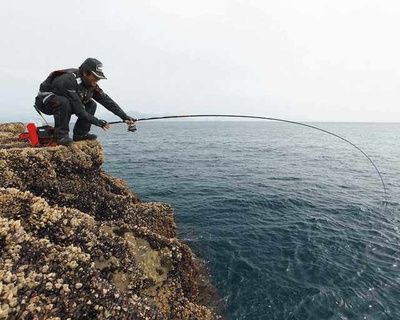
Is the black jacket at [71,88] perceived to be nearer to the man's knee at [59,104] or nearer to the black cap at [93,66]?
the man's knee at [59,104]

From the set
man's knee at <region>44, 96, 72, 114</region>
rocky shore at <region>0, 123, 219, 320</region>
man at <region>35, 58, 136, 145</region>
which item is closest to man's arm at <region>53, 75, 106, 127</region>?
man at <region>35, 58, 136, 145</region>

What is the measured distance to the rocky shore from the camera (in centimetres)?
632

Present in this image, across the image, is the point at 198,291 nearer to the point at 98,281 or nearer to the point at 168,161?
the point at 98,281

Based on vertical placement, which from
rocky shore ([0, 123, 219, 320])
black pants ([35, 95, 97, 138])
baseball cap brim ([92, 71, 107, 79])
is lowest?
rocky shore ([0, 123, 219, 320])

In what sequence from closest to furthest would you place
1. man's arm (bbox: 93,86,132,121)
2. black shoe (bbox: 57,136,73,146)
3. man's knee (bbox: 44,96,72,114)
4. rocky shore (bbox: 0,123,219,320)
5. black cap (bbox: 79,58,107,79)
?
rocky shore (bbox: 0,123,219,320), black cap (bbox: 79,58,107,79), man's knee (bbox: 44,96,72,114), black shoe (bbox: 57,136,73,146), man's arm (bbox: 93,86,132,121)

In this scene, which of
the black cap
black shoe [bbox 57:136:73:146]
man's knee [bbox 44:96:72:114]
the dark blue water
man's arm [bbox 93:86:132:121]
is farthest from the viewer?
the dark blue water

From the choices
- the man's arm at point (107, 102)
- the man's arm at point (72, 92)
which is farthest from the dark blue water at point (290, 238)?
the man's arm at point (72, 92)

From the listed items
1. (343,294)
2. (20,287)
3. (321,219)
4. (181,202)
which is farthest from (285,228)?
(20,287)

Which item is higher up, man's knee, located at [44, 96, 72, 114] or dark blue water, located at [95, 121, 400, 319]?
man's knee, located at [44, 96, 72, 114]

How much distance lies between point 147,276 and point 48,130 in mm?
7768

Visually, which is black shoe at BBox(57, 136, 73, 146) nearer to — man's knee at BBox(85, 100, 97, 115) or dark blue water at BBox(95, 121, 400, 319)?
man's knee at BBox(85, 100, 97, 115)

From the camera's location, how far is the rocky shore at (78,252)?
6.32 m

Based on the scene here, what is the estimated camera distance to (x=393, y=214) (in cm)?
2289

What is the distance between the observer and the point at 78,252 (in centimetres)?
779
